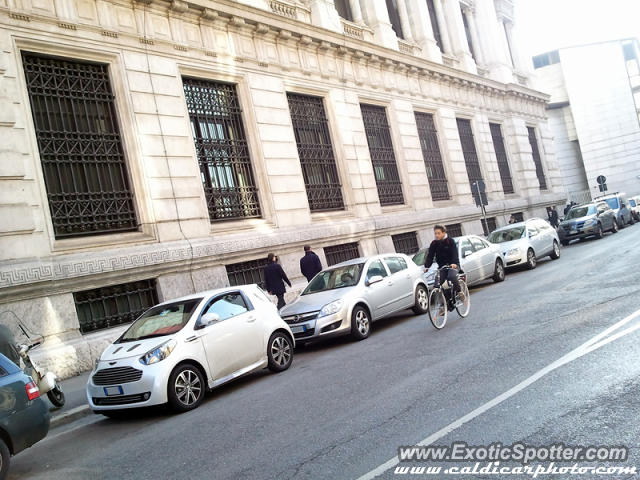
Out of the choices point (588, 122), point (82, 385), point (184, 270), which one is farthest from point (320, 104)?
point (588, 122)

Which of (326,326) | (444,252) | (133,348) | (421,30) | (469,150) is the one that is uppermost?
(421,30)

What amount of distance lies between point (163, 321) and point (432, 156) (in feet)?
58.5

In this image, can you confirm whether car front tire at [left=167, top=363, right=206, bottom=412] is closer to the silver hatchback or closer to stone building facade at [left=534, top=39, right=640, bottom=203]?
the silver hatchback

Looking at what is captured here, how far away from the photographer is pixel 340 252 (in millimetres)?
17859

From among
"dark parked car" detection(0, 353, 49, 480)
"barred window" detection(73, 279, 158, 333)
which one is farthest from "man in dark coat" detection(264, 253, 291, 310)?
"dark parked car" detection(0, 353, 49, 480)

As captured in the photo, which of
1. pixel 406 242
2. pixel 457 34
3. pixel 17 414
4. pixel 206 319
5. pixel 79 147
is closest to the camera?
pixel 17 414

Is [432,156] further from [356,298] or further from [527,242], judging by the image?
[356,298]

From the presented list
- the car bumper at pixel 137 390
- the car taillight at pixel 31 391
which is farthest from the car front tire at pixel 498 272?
the car taillight at pixel 31 391

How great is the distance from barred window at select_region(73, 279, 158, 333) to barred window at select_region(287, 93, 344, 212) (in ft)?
20.9

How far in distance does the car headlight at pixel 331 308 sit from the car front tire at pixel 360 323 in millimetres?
295

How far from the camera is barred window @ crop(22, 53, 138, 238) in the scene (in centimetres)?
1170

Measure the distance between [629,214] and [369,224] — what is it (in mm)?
19653

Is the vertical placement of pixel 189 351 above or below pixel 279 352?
above

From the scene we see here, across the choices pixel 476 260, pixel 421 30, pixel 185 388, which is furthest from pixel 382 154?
pixel 185 388
